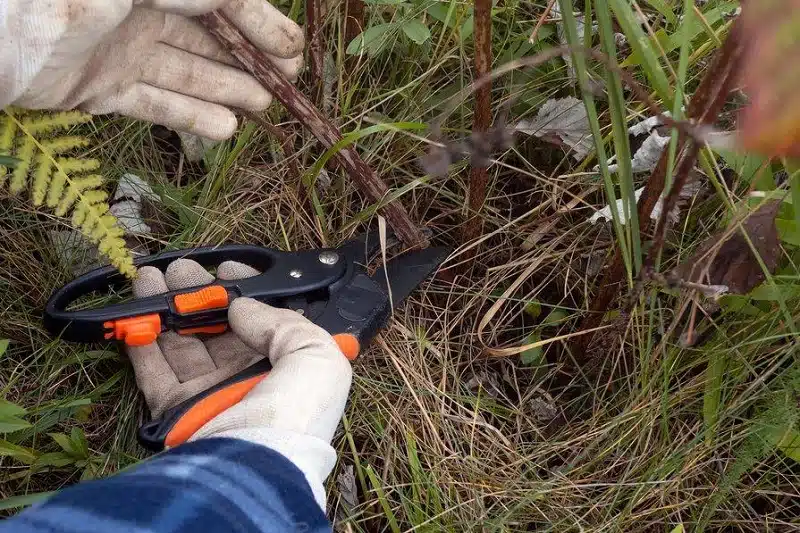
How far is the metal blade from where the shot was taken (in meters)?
1.50

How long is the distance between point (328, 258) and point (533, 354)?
483mm

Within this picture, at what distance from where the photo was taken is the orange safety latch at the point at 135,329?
54.9 inches

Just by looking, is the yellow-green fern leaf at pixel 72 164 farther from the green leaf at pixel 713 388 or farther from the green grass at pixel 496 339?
the green leaf at pixel 713 388

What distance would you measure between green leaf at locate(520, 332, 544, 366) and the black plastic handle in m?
0.43

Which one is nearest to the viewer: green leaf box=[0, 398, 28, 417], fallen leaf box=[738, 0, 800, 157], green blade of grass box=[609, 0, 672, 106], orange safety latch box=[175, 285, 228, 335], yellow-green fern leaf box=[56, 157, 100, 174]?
fallen leaf box=[738, 0, 800, 157]

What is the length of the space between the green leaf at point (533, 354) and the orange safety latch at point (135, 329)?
2.50ft

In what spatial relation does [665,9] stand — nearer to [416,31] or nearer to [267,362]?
[416,31]

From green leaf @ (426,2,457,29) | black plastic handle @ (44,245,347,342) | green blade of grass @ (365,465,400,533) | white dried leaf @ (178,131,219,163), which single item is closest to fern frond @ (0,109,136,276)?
black plastic handle @ (44,245,347,342)

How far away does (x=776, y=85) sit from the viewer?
50 cm

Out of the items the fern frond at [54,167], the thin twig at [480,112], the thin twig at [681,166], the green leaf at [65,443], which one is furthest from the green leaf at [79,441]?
the thin twig at [681,166]

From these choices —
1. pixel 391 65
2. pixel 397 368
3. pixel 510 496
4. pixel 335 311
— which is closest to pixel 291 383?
pixel 335 311

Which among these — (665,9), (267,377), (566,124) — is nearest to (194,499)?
(267,377)

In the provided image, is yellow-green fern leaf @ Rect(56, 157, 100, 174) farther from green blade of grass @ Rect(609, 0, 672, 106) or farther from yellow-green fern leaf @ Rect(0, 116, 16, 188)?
green blade of grass @ Rect(609, 0, 672, 106)

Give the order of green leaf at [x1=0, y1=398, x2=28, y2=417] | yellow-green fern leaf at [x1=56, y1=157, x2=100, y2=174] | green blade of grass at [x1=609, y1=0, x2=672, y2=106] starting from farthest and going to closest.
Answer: yellow-green fern leaf at [x1=56, y1=157, x2=100, y2=174] → green leaf at [x1=0, y1=398, x2=28, y2=417] → green blade of grass at [x1=609, y1=0, x2=672, y2=106]
